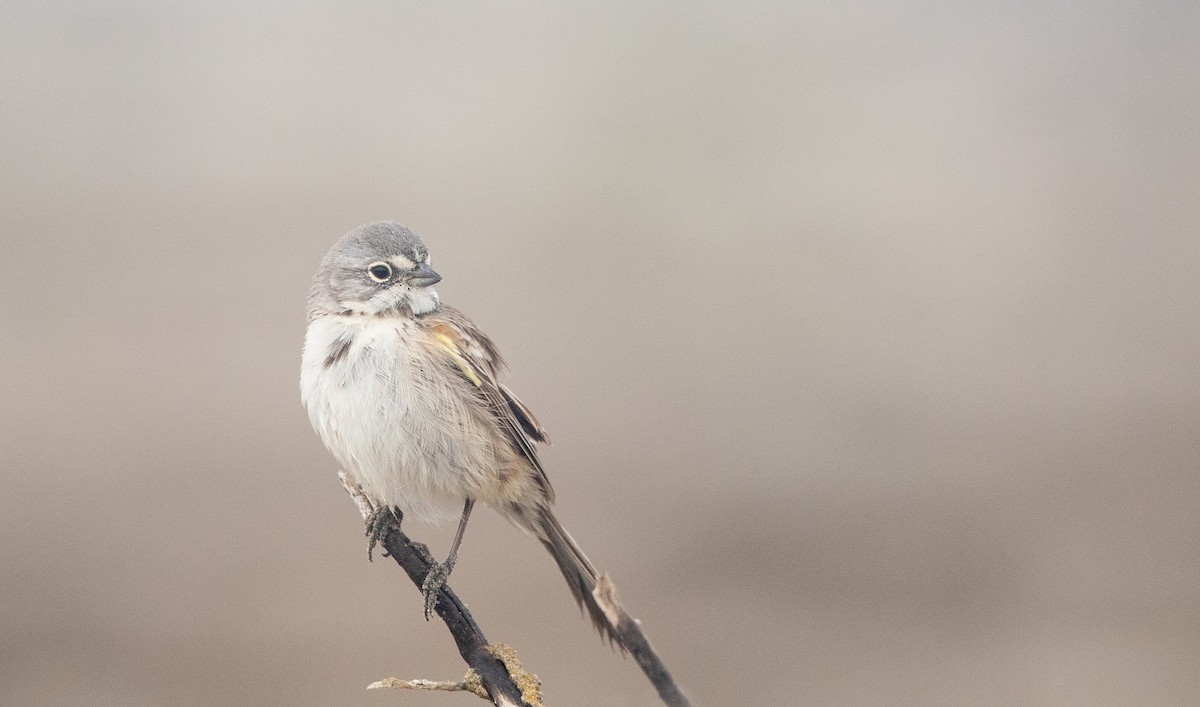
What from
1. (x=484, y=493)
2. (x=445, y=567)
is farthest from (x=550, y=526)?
(x=445, y=567)

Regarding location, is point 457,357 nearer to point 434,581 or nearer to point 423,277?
point 423,277

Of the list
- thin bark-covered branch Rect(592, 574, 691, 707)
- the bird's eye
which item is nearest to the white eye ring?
the bird's eye

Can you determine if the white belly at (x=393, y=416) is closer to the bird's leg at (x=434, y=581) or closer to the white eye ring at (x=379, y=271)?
the white eye ring at (x=379, y=271)

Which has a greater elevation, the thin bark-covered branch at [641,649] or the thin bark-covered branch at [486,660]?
the thin bark-covered branch at [641,649]

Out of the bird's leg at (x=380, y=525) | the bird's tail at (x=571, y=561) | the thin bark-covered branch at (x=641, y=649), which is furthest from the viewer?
the bird's leg at (x=380, y=525)

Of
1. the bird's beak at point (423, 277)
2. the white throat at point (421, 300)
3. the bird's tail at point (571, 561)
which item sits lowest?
the bird's tail at point (571, 561)

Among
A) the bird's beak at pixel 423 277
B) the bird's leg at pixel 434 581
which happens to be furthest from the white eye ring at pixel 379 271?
the bird's leg at pixel 434 581
